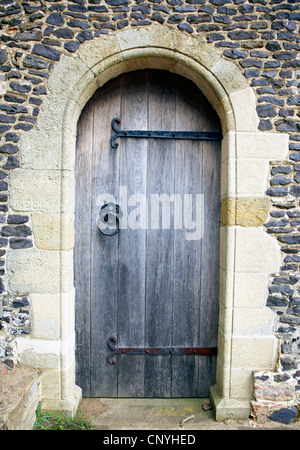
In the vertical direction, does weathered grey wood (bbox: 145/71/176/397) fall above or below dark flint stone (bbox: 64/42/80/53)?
below

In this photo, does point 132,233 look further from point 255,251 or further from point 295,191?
point 295,191

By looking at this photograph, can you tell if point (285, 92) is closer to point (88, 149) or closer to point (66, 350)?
point (88, 149)

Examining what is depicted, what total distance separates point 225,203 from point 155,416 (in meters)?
1.78

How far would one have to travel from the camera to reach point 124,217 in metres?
2.37

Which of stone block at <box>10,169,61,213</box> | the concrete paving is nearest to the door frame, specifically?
stone block at <box>10,169,61,213</box>

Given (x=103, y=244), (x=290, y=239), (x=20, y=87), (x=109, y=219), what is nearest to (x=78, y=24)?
(x=20, y=87)

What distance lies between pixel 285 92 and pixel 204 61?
652 millimetres

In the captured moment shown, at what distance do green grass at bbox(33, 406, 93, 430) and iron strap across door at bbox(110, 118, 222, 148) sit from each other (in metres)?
2.16

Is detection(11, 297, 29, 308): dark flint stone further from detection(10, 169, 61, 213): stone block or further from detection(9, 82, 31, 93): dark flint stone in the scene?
detection(9, 82, 31, 93): dark flint stone

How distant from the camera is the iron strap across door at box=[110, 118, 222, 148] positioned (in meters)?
2.35

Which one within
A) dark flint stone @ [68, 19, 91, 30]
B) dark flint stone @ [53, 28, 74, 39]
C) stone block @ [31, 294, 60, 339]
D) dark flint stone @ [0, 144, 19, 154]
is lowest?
stone block @ [31, 294, 60, 339]
